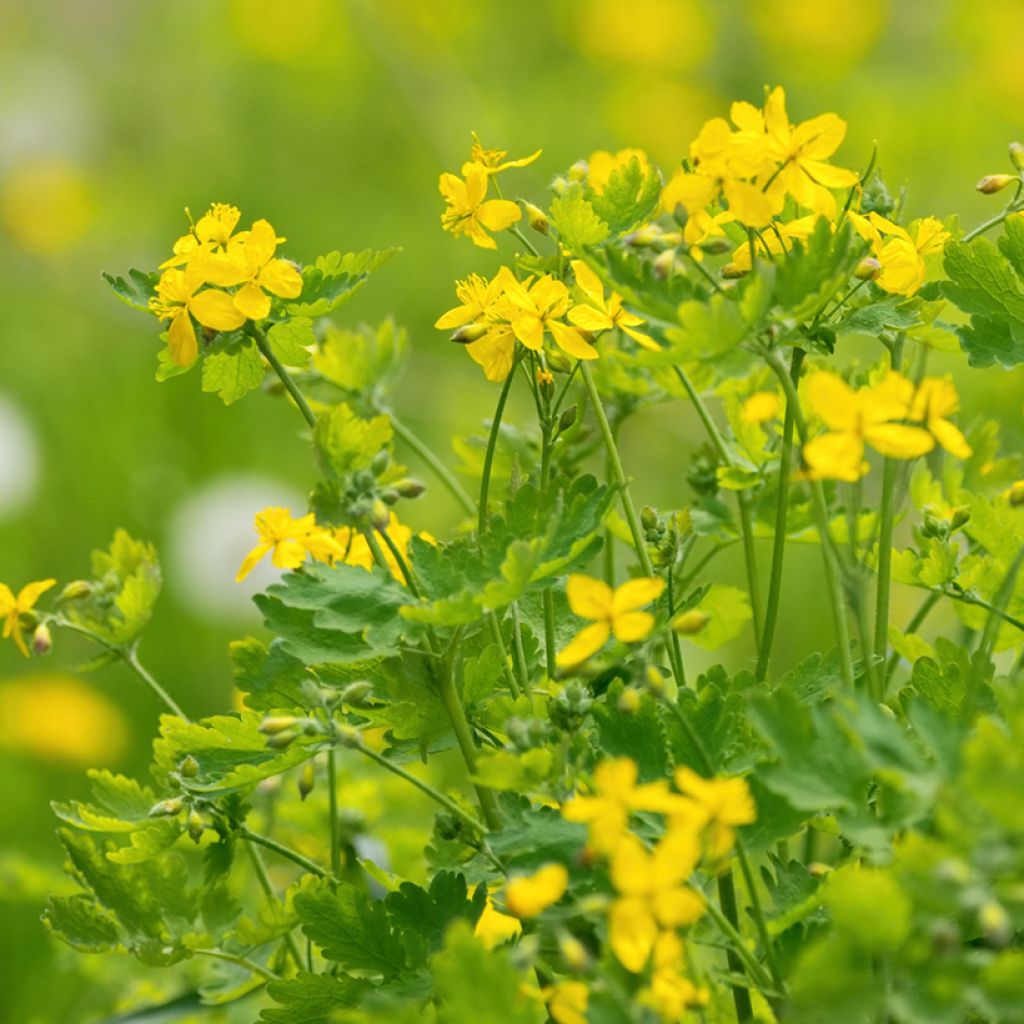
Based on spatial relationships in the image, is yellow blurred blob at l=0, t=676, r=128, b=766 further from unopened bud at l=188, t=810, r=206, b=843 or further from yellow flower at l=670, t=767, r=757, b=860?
yellow flower at l=670, t=767, r=757, b=860

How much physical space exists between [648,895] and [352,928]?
24 centimetres

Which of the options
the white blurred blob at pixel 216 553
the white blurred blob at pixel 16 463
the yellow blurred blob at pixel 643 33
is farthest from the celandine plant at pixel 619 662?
the yellow blurred blob at pixel 643 33

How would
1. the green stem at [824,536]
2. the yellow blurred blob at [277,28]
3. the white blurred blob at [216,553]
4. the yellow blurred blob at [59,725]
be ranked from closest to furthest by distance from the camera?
the green stem at [824,536]
the yellow blurred blob at [59,725]
the white blurred blob at [216,553]
the yellow blurred blob at [277,28]

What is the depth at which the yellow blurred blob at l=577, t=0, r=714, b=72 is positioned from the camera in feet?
14.4

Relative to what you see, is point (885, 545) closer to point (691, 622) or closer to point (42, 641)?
point (691, 622)

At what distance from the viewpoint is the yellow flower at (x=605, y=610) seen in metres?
0.62

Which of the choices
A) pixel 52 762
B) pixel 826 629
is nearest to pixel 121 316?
pixel 52 762

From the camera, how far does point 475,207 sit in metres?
0.83

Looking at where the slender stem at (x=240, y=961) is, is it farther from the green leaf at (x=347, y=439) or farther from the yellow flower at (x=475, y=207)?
the yellow flower at (x=475, y=207)

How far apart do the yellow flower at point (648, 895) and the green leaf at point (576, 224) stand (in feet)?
1.12

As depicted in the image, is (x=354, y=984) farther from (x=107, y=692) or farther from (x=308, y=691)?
(x=107, y=692)

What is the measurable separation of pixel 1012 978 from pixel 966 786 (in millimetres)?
66

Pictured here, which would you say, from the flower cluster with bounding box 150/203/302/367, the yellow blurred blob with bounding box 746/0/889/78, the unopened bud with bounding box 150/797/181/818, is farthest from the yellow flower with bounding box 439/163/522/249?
the yellow blurred blob with bounding box 746/0/889/78

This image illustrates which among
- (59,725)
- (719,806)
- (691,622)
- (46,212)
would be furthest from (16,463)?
(719,806)
